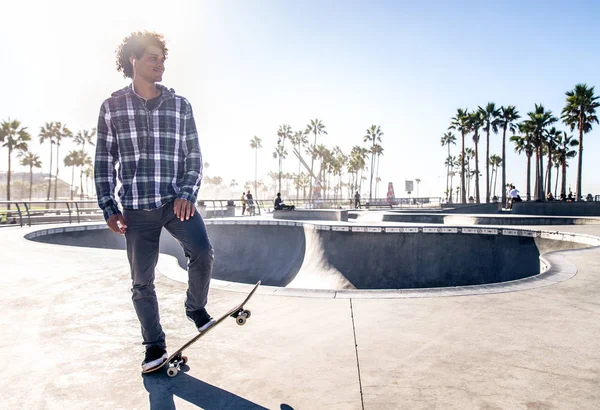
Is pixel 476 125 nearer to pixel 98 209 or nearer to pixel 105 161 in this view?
pixel 98 209

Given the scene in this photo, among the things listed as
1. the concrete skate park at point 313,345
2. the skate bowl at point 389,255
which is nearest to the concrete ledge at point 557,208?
the skate bowl at point 389,255

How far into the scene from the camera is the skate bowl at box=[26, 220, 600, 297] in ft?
34.4

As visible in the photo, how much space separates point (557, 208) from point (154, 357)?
29.4m

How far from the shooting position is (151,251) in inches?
101

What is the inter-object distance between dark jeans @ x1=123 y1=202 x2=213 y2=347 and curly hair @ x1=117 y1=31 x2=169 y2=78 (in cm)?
102

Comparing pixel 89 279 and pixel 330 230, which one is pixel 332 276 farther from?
pixel 89 279

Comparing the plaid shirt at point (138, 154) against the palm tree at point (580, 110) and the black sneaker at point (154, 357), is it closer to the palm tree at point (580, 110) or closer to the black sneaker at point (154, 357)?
the black sneaker at point (154, 357)

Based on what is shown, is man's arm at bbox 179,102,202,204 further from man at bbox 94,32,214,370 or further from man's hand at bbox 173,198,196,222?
man's hand at bbox 173,198,196,222

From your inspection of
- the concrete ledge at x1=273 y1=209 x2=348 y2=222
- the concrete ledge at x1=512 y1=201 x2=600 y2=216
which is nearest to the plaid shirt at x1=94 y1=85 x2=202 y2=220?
the concrete ledge at x1=273 y1=209 x2=348 y2=222

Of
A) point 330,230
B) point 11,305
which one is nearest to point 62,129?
point 330,230

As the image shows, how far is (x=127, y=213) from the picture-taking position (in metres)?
2.52

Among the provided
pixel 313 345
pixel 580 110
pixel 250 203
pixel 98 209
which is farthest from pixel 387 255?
pixel 580 110

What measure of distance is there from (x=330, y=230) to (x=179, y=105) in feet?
34.5

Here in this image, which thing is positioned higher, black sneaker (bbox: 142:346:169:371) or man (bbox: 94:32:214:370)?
man (bbox: 94:32:214:370)
